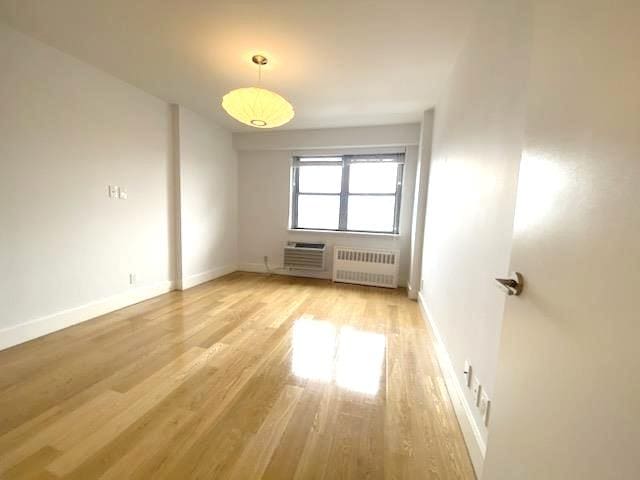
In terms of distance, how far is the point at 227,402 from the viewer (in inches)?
61.9

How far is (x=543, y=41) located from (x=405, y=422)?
1730 millimetres

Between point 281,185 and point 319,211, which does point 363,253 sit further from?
point 281,185

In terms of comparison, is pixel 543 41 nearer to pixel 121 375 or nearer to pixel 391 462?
pixel 391 462

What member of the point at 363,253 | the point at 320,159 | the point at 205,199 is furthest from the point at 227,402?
the point at 320,159

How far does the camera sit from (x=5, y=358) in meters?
1.93

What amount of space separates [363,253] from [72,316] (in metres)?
3.51

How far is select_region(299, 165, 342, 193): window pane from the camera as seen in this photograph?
4.51 m

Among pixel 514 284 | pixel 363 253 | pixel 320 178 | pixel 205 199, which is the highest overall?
pixel 320 178

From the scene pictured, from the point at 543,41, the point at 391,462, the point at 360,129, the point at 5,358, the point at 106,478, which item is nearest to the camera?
the point at 543,41

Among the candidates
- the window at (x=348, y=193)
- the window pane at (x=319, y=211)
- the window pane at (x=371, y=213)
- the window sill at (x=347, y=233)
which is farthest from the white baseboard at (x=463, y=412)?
the window pane at (x=319, y=211)

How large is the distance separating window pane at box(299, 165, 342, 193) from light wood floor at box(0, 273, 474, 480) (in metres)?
2.52

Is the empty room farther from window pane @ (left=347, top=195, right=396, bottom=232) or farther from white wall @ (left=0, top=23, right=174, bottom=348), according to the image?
window pane @ (left=347, top=195, right=396, bottom=232)

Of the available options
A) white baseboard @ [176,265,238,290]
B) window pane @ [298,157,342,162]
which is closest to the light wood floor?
white baseboard @ [176,265,238,290]

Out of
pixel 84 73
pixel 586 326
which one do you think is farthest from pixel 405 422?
pixel 84 73
